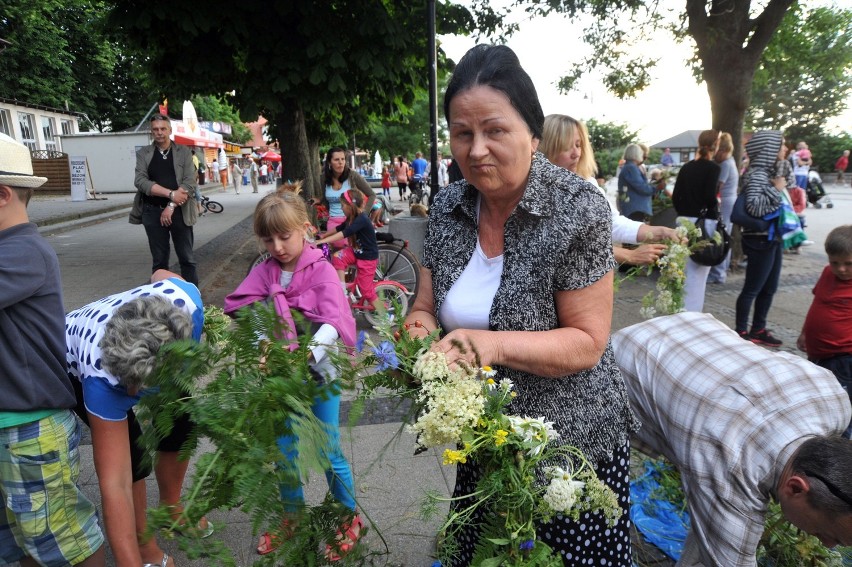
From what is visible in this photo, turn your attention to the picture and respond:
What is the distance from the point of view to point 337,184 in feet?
23.9

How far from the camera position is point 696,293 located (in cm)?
559

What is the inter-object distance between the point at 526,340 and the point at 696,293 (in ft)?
16.0

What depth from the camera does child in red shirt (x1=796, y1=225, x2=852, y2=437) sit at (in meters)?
3.51

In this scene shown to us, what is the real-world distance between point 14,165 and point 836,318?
4492 mm

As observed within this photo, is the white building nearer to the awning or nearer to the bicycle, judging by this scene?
the awning

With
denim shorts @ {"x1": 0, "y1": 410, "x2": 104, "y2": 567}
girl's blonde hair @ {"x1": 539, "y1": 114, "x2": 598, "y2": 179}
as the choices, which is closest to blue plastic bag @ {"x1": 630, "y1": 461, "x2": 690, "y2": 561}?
girl's blonde hair @ {"x1": 539, "y1": 114, "x2": 598, "y2": 179}

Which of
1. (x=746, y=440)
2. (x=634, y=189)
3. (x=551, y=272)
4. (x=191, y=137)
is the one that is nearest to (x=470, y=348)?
(x=551, y=272)

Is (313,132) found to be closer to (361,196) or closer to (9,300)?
(361,196)

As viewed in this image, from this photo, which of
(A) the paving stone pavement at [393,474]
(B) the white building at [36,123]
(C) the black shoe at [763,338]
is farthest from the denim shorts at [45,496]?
(B) the white building at [36,123]

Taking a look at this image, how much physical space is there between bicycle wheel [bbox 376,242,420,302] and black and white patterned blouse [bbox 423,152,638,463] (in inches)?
215

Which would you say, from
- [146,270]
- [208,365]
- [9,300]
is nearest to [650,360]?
[208,365]

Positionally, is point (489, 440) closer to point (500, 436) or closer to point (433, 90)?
point (500, 436)

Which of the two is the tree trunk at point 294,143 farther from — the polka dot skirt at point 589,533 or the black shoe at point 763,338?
the polka dot skirt at point 589,533

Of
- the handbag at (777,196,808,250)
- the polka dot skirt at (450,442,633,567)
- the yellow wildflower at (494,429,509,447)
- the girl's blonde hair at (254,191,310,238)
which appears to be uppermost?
the girl's blonde hair at (254,191,310,238)
